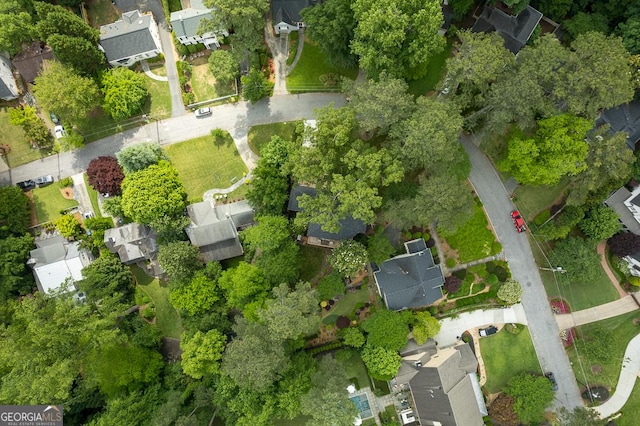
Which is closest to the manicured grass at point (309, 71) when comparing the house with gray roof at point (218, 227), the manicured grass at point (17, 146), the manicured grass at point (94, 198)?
the house with gray roof at point (218, 227)

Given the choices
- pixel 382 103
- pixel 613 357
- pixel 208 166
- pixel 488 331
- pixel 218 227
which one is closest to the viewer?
pixel 382 103

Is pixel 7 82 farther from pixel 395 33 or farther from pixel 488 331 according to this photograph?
pixel 488 331

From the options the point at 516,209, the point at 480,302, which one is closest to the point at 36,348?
the point at 480,302

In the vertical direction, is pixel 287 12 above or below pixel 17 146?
above

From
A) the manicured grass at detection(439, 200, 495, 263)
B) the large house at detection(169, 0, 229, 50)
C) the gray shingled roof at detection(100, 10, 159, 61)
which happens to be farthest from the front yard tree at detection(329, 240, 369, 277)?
the gray shingled roof at detection(100, 10, 159, 61)

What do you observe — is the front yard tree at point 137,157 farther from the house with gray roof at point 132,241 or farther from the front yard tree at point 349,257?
the front yard tree at point 349,257

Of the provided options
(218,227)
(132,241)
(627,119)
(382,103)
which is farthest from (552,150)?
(132,241)

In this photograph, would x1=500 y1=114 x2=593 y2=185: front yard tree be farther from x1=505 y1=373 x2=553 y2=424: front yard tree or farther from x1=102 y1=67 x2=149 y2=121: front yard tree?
x1=102 y1=67 x2=149 y2=121: front yard tree
